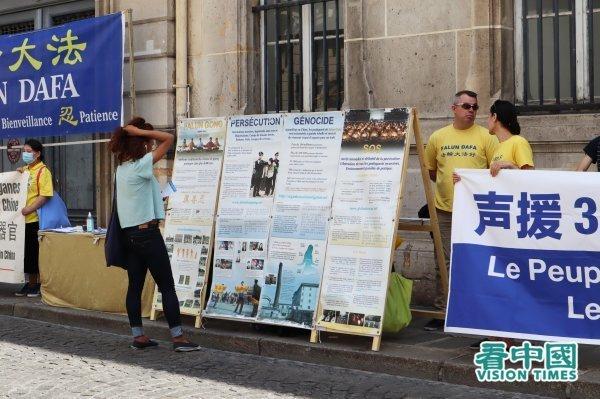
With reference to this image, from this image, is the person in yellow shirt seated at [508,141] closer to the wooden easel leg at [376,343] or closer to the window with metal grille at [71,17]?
the wooden easel leg at [376,343]

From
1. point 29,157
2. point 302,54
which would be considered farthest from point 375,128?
point 29,157

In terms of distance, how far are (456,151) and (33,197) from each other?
480cm

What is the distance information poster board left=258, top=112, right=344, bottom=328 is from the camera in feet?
26.5

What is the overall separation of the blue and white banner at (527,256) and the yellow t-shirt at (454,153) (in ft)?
2.64

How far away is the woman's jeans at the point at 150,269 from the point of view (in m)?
8.09

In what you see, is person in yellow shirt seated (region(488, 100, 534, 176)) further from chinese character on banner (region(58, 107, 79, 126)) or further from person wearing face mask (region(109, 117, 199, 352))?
chinese character on banner (region(58, 107, 79, 126))

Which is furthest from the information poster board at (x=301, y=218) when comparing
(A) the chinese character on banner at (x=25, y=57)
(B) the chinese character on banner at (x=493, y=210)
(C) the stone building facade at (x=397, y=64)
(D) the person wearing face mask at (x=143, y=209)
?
(A) the chinese character on banner at (x=25, y=57)

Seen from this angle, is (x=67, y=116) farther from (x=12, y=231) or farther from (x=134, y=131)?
(x=134, y=131)

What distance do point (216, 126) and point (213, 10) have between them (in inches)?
133

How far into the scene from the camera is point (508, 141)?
7.55m

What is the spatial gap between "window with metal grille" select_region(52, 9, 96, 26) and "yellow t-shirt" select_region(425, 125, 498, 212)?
652cm

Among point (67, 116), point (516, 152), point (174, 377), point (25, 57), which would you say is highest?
point (25, 57)

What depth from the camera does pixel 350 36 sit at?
1071 centimetres

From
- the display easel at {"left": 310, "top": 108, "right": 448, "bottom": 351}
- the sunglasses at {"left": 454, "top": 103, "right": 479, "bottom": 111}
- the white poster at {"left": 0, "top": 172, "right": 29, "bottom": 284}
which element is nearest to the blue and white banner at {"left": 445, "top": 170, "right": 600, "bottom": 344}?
the display easel at {"left": 310, "top": 108, "right": 448, "bottom": 351}
